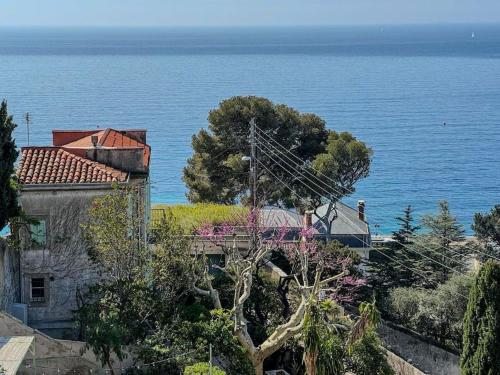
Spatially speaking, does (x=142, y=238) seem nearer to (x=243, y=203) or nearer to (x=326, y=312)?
(x=326, y=312)

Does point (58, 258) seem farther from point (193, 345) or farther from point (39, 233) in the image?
point (193, 345)

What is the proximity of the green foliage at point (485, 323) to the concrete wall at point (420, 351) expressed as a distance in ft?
19.1

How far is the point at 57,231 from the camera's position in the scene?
2367 cm

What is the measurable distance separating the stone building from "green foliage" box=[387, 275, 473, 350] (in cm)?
895

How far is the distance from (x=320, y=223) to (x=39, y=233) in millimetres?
21176

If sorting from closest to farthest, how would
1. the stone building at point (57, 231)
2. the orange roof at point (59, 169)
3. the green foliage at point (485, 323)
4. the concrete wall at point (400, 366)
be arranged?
the green foliage at point (485, 323)
the concrete wall at point (400, 366)
the stone building at point (57, 231)
the orange roof at point (59, 169)

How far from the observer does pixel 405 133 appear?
345ft

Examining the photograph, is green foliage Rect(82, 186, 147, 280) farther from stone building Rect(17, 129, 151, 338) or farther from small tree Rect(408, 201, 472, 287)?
small tree Rect(408, 201, 472, 287)

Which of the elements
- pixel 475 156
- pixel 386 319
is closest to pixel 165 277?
pixel 386 319

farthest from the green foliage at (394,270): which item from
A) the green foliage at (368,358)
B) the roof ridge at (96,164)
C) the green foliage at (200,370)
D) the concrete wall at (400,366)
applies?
the green foliage at (200,370)

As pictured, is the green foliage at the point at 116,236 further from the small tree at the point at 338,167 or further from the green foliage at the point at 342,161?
the green foliage at the point at 342,161

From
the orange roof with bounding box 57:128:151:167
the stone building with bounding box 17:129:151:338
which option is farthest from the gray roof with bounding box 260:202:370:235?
the stone building with bounding box 17:129:151:338

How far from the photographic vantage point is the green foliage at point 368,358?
71.6 feet

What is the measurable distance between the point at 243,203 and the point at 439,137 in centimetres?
6527
